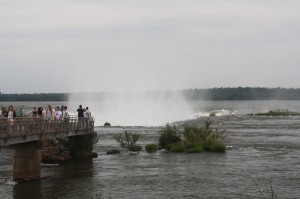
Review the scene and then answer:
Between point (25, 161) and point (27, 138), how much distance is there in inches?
83.4

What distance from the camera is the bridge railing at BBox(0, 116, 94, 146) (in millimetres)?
25969

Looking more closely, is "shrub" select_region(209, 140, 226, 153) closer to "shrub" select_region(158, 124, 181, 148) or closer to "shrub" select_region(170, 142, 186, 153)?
"shrub" select_region(170, 142, 186, 153)

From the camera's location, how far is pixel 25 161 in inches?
1193

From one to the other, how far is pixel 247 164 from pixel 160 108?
9681 centimetres

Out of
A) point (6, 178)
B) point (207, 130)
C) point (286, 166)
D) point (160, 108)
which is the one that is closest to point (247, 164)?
point (286, 166)

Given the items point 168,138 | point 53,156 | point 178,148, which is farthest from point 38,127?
point 168,138

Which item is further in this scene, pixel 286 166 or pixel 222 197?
pixel 286 166

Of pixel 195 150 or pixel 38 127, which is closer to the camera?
pixel 38 127

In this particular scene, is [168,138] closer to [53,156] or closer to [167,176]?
[53,156]

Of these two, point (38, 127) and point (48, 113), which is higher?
point (48, 113)

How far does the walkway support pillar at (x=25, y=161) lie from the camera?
99.0 ft

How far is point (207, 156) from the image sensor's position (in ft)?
132

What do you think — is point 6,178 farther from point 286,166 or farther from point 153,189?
point 286,166

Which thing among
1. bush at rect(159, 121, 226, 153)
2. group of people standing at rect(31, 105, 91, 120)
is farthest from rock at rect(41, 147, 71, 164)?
bush at rect(159, 121, 226, 153)
